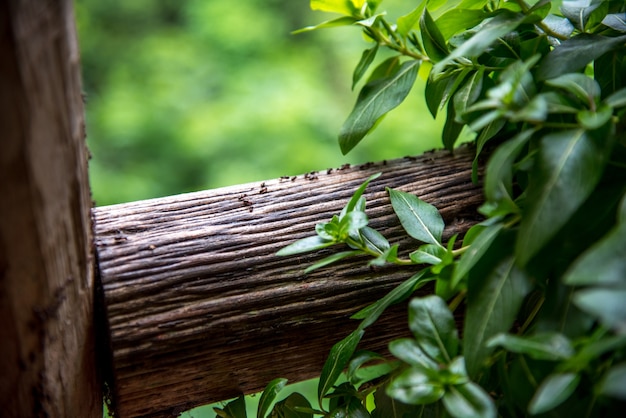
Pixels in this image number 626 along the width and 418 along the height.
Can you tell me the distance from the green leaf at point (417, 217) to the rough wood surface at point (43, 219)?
389 mm

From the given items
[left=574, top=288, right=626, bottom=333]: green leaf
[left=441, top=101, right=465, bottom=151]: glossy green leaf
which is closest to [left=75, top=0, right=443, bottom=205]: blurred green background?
[left=441, top=101, right=465, bottom=151]: glossy green leaf

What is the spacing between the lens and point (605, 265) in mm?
477

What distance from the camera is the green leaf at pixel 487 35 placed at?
2.04 ft

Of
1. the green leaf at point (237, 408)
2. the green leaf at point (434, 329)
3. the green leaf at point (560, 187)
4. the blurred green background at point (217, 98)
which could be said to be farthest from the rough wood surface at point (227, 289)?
the blurred green background at point (217, 98)

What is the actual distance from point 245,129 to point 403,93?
1756mm

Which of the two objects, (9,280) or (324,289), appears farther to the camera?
(324,289)

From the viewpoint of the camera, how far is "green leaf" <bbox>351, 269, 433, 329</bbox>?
71 centimetres

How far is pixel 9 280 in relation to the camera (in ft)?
1.95

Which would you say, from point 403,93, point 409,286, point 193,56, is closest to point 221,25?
point 193,56

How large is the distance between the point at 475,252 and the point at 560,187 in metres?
0.11

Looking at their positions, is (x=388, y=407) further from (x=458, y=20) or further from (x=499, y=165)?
(x=458, y=20)

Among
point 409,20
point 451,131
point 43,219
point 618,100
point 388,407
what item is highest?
point 409,20

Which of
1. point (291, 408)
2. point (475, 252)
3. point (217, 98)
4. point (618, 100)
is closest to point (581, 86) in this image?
point (618, 100)

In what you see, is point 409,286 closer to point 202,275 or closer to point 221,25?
point 202,275
